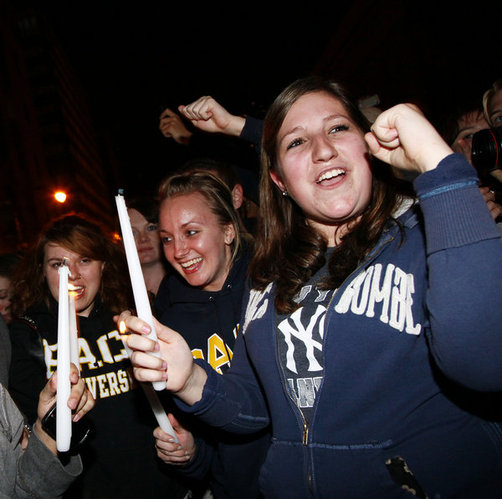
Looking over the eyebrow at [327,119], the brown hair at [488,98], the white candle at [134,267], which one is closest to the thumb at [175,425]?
the white candle at [134,267]

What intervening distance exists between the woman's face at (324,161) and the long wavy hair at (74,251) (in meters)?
1.57

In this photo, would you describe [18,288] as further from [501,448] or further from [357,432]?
[501,448]

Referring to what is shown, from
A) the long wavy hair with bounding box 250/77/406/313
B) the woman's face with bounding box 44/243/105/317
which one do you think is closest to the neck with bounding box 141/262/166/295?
the woman's face with bounding box 44/243/105/317

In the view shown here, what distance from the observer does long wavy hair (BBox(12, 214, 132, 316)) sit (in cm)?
253

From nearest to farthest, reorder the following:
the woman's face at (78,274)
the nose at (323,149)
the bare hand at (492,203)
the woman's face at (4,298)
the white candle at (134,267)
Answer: the white candle at (134,267) < the nose at (323,149) < the bare hand at (492,203) < the woman's face at (78,274) < the woman's face at (4,298)

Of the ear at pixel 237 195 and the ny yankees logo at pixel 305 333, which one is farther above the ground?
the ear at pixel 237 195

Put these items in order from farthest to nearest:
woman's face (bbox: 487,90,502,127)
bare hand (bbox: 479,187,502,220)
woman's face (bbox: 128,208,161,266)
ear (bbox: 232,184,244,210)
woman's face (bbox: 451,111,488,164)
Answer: woman's face (bbox: 128,208,161,266), ear (bbox: 232,184,244,210), woman's face (bbox: 451,111,488,164), woman's face (bbox: 487,90,502,127), bare hand (bbox: 479,187,502,220)

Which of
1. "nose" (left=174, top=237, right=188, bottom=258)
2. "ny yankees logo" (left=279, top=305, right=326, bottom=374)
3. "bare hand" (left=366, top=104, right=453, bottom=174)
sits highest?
"nose" (left=174, top=237, right=188, bottom=258)

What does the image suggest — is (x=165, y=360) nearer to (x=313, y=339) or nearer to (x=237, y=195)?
(x=313, y=339)

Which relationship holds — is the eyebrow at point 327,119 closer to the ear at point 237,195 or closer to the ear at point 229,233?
the ear at point 229,233

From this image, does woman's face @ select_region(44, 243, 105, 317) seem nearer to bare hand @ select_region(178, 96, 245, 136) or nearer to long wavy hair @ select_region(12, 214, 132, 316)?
long wavy hair @ select_region(12, 214, 132, 316)

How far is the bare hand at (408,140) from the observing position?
0.95 meters

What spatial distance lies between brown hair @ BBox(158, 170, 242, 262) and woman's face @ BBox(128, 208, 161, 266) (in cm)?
107

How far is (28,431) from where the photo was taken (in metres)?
1.69
